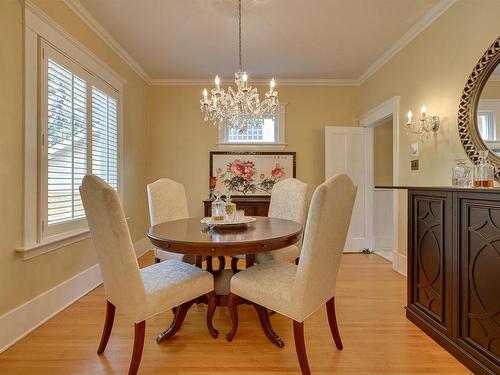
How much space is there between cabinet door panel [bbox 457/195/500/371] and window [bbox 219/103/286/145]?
9.65 ft

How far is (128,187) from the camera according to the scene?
3680 mm

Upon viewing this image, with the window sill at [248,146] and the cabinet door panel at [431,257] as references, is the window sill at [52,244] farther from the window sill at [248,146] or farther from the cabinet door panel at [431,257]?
the cabinet door panel at [431,257]

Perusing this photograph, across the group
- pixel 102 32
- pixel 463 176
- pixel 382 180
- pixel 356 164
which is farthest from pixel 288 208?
pixel 102 32

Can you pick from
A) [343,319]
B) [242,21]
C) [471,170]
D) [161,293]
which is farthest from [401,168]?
[161,293]

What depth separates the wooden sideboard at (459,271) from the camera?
152 cm

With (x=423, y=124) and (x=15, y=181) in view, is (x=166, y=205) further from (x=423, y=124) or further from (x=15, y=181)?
(x=423, y=124)

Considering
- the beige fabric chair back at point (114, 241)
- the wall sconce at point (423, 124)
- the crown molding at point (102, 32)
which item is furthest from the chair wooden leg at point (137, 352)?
the wall sconce at point (423, 124)

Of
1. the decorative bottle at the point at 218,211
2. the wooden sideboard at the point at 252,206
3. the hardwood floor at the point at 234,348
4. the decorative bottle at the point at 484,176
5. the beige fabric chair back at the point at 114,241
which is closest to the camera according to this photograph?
the beige fabric chair back at the point at 114,241

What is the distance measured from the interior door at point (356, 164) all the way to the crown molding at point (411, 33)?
2.78ft

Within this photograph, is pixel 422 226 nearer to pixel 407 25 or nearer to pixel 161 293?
pixel 161 293

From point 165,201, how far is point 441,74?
2.79 m

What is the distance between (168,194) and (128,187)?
4.08 feet

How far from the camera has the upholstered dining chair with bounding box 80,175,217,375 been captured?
1.42m

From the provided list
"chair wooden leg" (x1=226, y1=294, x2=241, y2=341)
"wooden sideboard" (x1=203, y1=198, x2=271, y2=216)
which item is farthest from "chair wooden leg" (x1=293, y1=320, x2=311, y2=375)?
"wooden sideboard" (x1=203, y1=198, x2=271, y2=216)
